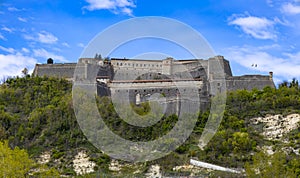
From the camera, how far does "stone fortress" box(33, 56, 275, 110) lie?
173 feet

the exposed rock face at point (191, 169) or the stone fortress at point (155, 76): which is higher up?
the stone fortress at point (155, 76)

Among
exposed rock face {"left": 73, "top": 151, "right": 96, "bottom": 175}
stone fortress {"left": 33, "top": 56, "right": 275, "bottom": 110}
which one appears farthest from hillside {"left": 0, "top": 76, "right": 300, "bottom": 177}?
stone fortress {"left": 33, "top": 56, "right": 275, "bottom": 110}

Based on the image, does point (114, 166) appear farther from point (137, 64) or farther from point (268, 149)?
point (137, 64)

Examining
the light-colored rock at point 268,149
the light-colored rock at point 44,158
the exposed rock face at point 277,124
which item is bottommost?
the light-colored rock at point 44,158

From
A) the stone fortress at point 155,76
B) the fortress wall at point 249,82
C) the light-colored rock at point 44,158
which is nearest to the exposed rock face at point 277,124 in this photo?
the stone fortress at point 155,76

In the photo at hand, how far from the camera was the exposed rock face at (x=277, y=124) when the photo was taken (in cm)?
4134

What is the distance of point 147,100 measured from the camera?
169 ft

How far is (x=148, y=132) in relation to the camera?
42.8m

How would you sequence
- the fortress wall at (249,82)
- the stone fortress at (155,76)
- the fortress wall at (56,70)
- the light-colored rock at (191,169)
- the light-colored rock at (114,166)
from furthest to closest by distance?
the fortress wall at (56,70), the fortress wall at (249,82), the stone fortress at (155,76), the light-colored rock at (114,166), the light-colored rock at (191,169)

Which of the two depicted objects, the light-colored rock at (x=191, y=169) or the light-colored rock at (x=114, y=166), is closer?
the light-colored rock at (x=191, y=169)

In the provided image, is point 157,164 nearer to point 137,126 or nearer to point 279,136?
point 137,126

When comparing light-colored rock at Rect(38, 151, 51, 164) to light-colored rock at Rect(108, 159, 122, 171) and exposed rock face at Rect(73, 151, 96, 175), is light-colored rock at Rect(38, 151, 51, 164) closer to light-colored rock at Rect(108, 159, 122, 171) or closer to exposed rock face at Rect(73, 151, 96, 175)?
exposed rock face at Rect(73, 151, 96, 175)

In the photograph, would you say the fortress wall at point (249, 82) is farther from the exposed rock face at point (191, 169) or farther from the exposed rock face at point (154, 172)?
the exposed rock face at point (154, 172)

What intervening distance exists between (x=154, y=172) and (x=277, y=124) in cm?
1220
